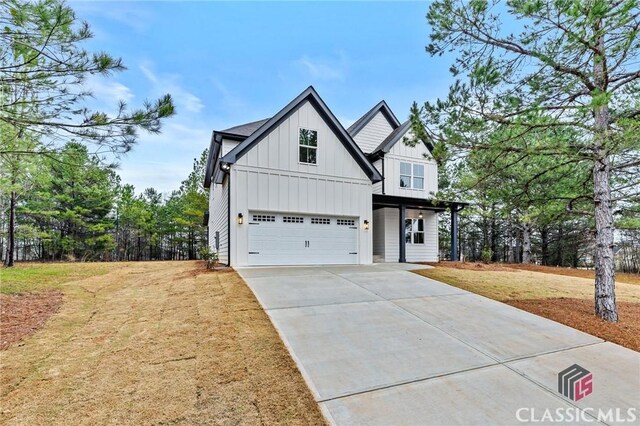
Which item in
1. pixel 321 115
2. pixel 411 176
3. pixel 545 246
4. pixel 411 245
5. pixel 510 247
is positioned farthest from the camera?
pixel 510 247

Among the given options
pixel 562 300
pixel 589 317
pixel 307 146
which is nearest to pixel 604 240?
pixel 589 317

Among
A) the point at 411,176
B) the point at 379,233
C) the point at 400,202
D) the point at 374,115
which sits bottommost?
the point at 379,233

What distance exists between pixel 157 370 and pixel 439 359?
3540mm

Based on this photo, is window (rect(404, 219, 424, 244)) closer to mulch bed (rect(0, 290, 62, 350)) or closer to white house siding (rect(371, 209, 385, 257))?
white house siding (rect(371, 209, 385, 257))

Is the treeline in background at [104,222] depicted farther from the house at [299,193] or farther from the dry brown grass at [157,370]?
the dry brown grass at [157,370]

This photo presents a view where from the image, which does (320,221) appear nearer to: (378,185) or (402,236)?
(378,185)

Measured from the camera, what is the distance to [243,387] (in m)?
3.26

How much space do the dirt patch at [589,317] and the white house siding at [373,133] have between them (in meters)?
10.7

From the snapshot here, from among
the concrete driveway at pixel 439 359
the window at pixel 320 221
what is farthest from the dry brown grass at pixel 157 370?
the window at pixel 320 221

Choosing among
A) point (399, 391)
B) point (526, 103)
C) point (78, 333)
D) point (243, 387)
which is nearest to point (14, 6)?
point (78, 333)

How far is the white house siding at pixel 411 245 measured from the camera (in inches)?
603

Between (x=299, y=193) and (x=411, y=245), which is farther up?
(x=299, y=193)

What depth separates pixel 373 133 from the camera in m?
16.3

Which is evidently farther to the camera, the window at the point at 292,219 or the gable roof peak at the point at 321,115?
the window at the point at 292,219
